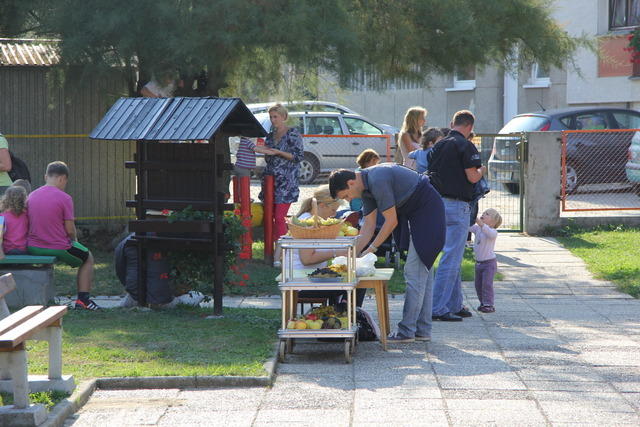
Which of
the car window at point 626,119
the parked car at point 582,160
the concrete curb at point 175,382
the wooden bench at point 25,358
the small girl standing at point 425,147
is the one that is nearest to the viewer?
the wooden bench at point 25,358

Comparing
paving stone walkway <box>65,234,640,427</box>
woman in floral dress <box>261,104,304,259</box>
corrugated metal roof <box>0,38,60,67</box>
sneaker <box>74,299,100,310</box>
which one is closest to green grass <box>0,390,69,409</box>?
paving stone walkway <box>65,234,640,427</box>

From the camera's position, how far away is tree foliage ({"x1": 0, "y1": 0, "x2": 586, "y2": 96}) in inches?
426

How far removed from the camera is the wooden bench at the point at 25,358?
5.41m

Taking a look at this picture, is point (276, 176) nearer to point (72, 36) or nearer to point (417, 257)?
point (72, 36)

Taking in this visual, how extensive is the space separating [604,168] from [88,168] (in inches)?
331

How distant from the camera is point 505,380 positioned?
662 centimetres

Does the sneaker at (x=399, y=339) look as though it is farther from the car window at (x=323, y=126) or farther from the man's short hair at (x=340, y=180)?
the car window at (x=323, y=126)

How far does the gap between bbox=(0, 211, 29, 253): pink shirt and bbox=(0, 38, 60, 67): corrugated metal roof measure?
12.7 feet

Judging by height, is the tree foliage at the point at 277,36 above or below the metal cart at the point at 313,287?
above

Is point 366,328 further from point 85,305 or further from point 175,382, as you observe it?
point 85,305

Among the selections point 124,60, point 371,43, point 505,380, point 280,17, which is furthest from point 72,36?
point 505,380

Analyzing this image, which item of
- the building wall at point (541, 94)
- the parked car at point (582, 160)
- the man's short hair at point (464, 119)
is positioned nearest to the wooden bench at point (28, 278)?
the man's short hair at point (464, 119)

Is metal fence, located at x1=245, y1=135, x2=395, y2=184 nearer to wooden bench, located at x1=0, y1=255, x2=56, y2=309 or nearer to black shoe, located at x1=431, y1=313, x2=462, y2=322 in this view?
wooden bench, located at x1=0, y1=255, x2=56, y2=309

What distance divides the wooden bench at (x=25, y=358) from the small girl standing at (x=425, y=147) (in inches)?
207
